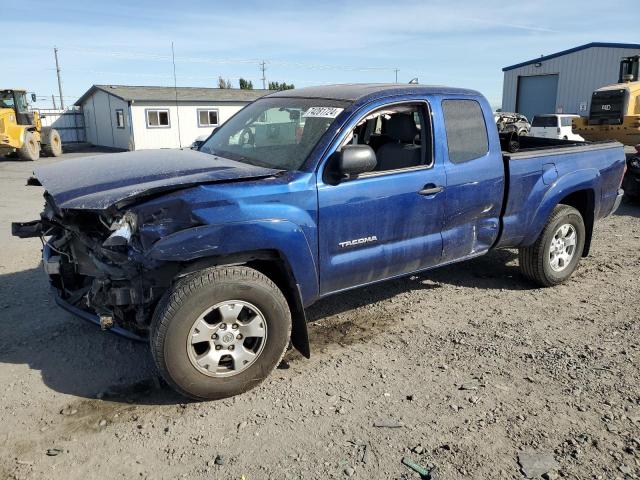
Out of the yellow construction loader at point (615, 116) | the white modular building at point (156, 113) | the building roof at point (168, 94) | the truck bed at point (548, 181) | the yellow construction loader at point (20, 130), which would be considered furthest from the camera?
the building roof at point (168, 94)

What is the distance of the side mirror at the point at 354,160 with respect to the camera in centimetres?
360

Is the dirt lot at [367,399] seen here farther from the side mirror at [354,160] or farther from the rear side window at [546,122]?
the rear side window at [546,122]

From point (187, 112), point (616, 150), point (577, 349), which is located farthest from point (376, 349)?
point (187, 112)

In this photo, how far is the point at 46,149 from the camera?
24156 millimetres

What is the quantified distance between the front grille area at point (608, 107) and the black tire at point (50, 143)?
21.6 m

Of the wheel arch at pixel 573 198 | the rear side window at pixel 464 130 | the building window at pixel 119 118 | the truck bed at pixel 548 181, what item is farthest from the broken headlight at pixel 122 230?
Result: the building window at pixel 119 118

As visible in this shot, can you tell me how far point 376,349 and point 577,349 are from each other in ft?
5.02

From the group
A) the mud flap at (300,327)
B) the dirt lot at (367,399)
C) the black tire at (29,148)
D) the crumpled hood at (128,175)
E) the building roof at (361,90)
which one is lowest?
the dirt lot at (367,399)

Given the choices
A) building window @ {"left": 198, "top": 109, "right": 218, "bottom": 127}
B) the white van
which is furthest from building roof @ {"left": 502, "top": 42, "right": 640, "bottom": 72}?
building window @ {"left": 198, "top": 109, "right": 218, "bottom": 127}

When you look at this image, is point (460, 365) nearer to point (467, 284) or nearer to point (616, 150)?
point (467, 284)

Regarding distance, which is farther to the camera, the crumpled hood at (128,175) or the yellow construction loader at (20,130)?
the yellow construction loader at (20,130)

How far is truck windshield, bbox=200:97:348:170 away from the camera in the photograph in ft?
12.8

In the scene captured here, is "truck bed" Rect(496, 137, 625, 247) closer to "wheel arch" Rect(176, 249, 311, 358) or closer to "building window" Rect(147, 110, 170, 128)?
"wheel arch" Rect(176, 249, 311, 358)

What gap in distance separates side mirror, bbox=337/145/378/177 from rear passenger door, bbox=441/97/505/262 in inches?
37.2
